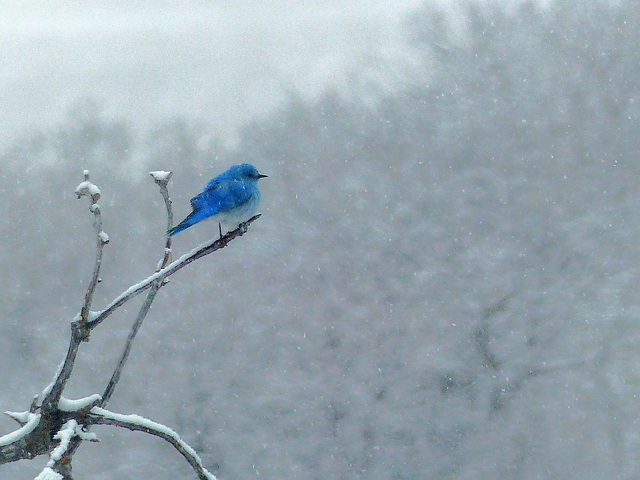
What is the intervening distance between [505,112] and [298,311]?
358cm

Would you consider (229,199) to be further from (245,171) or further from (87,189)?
(87,189)

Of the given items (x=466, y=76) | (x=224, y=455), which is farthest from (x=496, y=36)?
(x=224, y=455)

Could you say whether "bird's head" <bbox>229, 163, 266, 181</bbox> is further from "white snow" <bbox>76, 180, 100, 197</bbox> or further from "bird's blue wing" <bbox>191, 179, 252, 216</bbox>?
"white snow" <bbox>76, 180, 100, 197</bbox>

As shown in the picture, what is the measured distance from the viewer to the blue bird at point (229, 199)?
5.83ft

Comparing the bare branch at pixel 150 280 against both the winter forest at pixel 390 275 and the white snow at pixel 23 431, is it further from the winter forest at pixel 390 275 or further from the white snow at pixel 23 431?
the winter forest at pixel 390 275

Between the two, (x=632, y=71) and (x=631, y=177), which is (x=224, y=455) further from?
(x=632, y=71)

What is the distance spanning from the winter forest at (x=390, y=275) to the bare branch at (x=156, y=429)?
6859mm

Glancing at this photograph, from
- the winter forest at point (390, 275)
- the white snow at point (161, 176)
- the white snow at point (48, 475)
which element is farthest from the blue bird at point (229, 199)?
the winter forest at point (390, 275)

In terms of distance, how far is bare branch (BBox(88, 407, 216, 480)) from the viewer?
0.99 m

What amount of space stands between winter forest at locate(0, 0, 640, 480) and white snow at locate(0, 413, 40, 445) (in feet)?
22.4

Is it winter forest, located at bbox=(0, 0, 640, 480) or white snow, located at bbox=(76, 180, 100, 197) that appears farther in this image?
winter forest, located at bbox=(0, 0, 640, 480)

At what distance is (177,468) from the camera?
25.1 ft

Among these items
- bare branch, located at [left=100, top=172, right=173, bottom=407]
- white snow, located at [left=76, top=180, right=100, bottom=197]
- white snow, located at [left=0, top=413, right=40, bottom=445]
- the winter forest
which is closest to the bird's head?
bare branch, located at [left=100, top=172, right=173, bottom=407]

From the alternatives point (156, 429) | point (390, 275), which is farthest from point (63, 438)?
point (390, 275)
